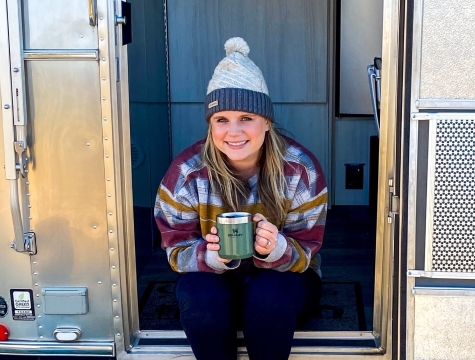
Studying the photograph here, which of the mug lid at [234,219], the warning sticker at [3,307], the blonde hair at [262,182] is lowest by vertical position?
the warning sticker at [3,307]

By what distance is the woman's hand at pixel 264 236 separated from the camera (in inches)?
78.6

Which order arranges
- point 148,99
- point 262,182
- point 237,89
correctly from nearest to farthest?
point 237,89 < point 262,182 < point 148,99

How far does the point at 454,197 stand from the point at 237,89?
0.82 m

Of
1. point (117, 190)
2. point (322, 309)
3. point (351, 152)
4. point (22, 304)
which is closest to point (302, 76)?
point (351, 152)

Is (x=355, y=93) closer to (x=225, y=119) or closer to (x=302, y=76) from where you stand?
(x=302, y=76)

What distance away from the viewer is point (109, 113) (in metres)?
2.13

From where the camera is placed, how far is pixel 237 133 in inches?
84.0

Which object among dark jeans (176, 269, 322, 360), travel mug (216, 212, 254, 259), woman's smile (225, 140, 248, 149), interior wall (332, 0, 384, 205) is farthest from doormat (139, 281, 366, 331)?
interior wall (332, 0, 384, 205)

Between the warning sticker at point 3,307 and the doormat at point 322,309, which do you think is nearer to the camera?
the warning sticker at point 3,307

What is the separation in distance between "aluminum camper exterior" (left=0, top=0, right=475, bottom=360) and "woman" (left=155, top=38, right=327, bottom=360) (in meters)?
0.20

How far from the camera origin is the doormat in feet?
8.21

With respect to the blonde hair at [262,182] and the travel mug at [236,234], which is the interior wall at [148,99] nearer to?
the blonde hair at [262,182]

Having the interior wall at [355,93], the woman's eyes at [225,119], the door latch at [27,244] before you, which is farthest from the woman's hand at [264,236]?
the interior wall at [355,93]

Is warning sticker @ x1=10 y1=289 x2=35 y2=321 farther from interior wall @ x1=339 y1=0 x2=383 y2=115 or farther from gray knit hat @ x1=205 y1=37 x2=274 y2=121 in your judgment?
interior wall @ x1=339 y1=0 x2=383 y2=115
